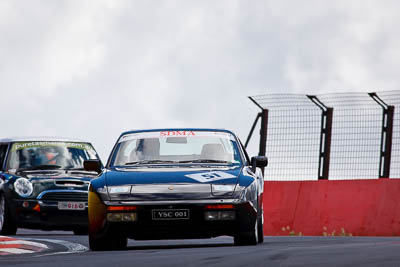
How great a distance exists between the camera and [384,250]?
11.1 metres

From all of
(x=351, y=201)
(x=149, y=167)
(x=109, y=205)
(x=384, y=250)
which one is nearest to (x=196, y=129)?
(x=149, y=167)

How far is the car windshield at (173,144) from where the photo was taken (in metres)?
13.4

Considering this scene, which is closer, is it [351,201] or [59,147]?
[351,201]

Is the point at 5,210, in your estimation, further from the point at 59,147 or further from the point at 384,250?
the point at 384,250

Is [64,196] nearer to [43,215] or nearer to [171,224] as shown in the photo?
[43,215]

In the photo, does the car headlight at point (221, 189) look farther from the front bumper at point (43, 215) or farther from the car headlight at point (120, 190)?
the front bumper at point (43, 215)

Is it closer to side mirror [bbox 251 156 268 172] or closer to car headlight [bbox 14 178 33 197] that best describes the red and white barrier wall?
car headlight [bbox 14 178 33 197]

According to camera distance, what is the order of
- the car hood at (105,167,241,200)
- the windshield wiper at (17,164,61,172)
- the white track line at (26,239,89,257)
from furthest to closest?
the windshield wiper at (17,164,61,172), the white track line at (26,239,89,257), the car hood at (105,167,241,200)

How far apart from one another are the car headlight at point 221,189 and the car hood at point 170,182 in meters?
0.01

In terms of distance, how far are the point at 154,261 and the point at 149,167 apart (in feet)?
9.73

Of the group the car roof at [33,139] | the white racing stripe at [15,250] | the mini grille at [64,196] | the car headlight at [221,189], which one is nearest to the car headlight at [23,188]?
the mini grille at [64,196]

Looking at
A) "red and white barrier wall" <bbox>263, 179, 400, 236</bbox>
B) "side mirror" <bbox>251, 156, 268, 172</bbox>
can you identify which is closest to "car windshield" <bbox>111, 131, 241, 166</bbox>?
"side mirror" <bbox>251, 156, 268, 172</bbox>

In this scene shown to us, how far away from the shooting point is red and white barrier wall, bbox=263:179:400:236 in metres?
17.5

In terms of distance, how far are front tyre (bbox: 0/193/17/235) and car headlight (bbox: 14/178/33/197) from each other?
0.28m
